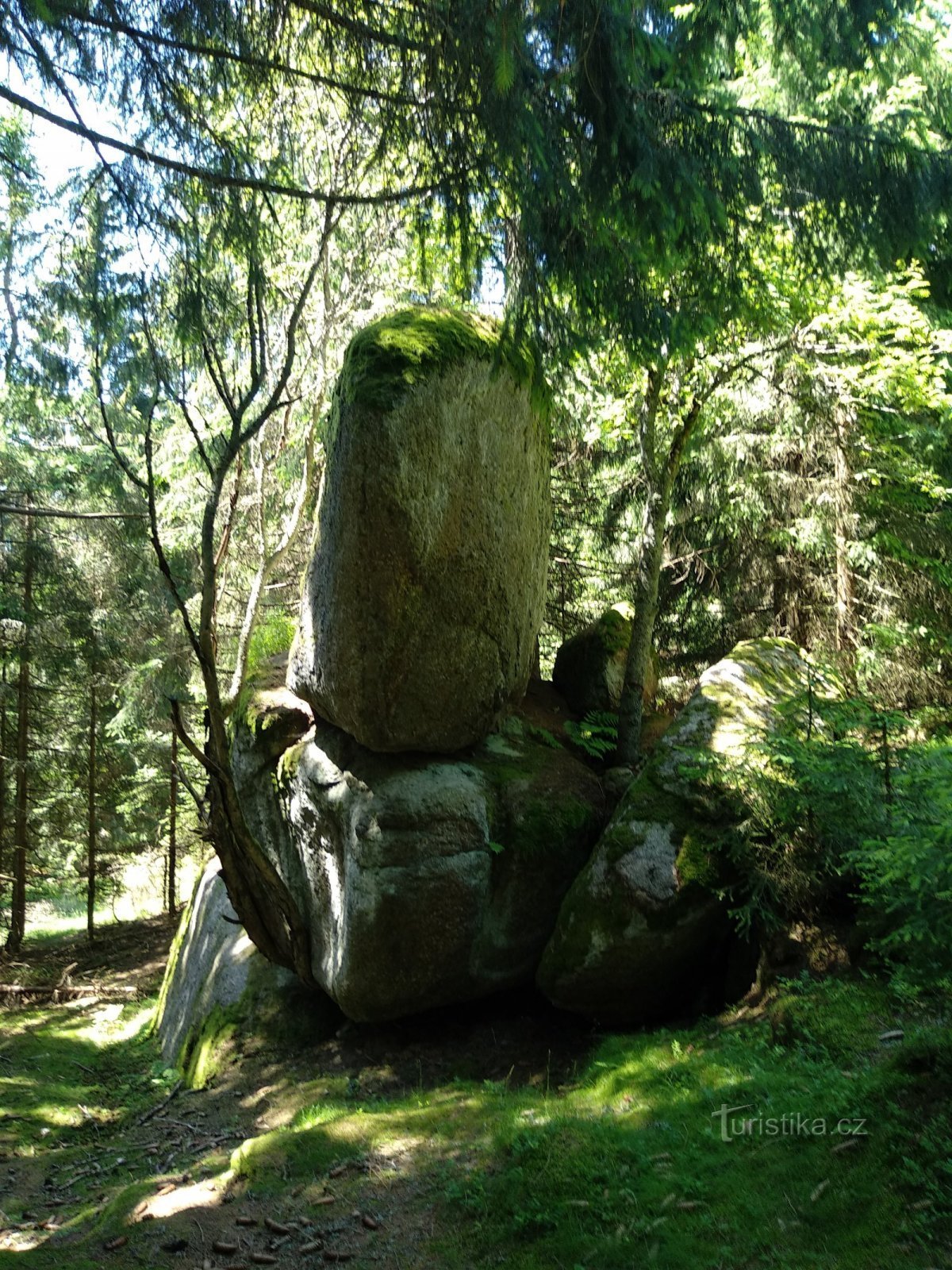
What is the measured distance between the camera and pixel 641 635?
370 inches

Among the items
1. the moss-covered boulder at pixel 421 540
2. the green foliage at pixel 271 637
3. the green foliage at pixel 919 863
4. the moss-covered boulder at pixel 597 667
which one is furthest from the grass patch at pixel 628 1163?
the green foliage at pixel 271 637

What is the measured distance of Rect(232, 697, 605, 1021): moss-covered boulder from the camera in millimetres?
7586

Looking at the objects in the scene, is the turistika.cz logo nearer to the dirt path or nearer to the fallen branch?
the dirt path

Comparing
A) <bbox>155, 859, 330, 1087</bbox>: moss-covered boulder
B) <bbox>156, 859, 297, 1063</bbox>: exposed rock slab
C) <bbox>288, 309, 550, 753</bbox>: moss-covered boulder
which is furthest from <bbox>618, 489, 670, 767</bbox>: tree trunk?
<bbox>156, 859, 297, 1063</bbox>: exposed rock slab

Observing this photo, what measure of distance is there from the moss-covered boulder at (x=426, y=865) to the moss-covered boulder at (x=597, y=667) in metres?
1.90

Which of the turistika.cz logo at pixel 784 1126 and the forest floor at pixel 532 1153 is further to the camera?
the turistika.cz logo at pixel 784 1126

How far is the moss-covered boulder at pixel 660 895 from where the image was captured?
6945 mm

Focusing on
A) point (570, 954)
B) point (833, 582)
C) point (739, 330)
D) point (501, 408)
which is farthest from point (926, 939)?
point (833, 582)

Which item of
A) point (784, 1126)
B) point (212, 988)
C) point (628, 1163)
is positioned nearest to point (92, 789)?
point (212, 988)

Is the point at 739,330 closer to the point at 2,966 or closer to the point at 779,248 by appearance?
the point at 779,248

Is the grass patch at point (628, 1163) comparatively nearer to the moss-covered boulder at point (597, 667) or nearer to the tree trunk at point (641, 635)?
the tree trunk at point (641, 635)

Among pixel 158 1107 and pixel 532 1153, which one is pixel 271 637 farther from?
pixel 532 1153

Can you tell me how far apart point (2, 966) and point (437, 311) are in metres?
12.6

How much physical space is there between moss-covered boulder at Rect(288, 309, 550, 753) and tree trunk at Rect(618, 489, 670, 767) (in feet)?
5.15
